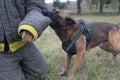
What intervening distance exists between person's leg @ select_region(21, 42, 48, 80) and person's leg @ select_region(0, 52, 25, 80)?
122 millimetres

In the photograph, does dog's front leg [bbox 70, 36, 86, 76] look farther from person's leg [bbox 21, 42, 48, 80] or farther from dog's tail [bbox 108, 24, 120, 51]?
person's leg [bbox 21, 42, 48, 80]

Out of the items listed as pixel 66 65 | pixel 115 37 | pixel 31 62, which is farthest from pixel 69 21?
pixel 31 62

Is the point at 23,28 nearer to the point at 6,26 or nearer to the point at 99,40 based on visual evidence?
the point at 6,26

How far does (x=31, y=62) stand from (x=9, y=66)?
339mm

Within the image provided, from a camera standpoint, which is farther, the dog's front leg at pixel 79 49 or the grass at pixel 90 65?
the dog's front leg at pixel 79 49

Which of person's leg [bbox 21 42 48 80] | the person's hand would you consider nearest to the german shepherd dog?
person's leg [bbox 21 42 48 80]

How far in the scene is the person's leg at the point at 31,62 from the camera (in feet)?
13.5

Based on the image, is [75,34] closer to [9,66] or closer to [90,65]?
[90,65]

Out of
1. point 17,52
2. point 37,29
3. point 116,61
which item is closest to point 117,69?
point 116,61

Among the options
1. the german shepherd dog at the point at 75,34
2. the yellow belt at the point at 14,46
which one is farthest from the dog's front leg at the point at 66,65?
the yellow belt at the point at 14,46

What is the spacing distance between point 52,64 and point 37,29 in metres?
2.02

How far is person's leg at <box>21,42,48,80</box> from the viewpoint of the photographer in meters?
4.12

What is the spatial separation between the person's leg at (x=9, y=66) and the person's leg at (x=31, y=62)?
0.12m

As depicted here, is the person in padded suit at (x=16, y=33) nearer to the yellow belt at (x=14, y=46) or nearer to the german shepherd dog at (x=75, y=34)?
the yellow belt at (x=14, y=46)
